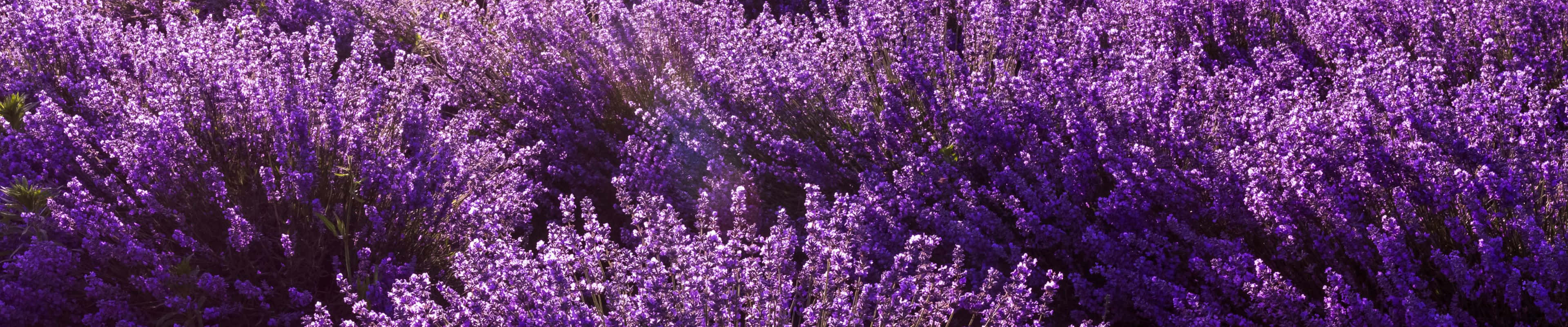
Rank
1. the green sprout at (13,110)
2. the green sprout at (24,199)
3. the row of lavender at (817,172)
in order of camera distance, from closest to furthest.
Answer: the row of lavender at (817,172) → the green sprout at (24,199) → the green sprout at (13,110)

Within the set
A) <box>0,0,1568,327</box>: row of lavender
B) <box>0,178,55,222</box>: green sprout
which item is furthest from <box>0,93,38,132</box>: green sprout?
<box>0,178,55,222</box>: green sprout

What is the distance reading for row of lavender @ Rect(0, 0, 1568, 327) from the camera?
214 centimetres

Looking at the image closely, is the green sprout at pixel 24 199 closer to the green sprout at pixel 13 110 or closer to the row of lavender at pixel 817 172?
the row of lavender at pixel 817 172

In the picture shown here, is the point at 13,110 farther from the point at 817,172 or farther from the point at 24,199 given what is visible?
the point at 817,172

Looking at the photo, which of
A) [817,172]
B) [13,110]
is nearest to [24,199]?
[13,110]

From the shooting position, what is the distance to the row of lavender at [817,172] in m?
2.14

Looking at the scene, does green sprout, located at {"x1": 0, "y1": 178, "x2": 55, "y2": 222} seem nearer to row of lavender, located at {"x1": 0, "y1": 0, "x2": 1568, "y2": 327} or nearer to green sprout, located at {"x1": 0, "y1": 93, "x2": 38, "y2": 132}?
row of lavender, located at {"x1": 0, "y1": 0, "x2": 1568, "y2": 327}

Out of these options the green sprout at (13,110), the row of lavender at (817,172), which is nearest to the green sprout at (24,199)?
the row of lavender at (817,172)

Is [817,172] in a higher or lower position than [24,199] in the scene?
higher

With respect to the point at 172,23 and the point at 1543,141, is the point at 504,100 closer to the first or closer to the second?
Answer: the point at 172,23

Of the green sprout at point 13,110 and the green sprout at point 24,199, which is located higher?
the green sprout at point 13,110

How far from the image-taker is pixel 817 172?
122 inches

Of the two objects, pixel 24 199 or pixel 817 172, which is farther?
pixel 817 172

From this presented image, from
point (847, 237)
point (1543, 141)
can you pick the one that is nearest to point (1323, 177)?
point (1543, 141)
